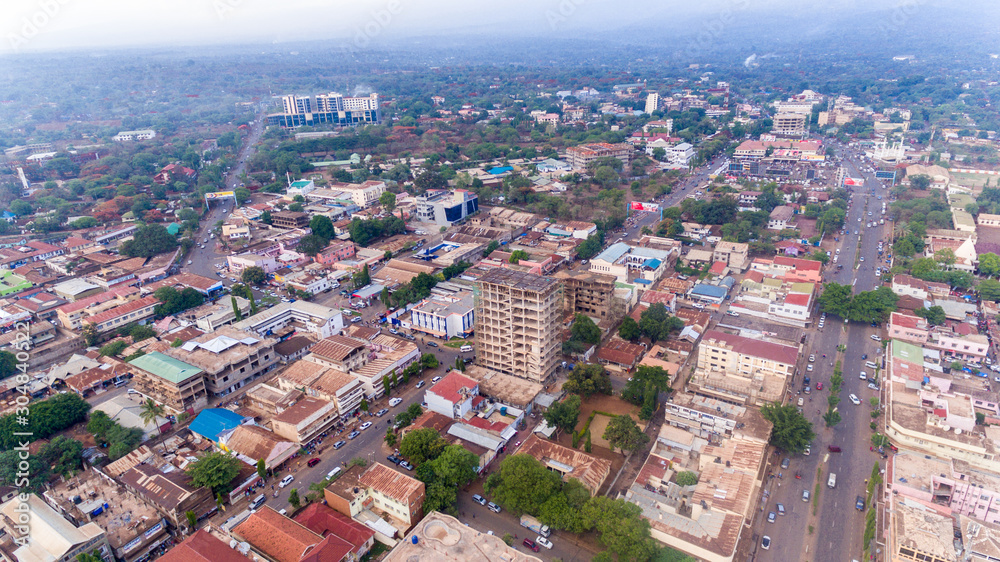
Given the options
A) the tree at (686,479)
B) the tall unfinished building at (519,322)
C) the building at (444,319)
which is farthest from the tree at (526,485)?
the building at (444,319)

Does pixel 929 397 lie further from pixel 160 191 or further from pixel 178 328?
pixel 160 191

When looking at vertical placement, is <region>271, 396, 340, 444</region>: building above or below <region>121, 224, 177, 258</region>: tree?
below

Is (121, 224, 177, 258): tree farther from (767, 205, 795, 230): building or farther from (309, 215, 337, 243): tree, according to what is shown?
(767, 205, 795, 230): building

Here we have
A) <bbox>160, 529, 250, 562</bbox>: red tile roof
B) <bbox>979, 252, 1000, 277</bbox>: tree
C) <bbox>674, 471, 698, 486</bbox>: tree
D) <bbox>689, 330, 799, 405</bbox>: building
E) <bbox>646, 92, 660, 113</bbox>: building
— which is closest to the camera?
<bbox>160, 529, 250, 562</bbox>: red tile roof

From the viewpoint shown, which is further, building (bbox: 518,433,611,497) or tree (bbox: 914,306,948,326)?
tree (bbox: 914,306,948,326)

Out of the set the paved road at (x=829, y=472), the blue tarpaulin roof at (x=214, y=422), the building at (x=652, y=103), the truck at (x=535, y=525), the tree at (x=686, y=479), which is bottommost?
the paved road at (x=829, y=472)

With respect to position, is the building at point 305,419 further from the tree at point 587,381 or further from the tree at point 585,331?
the tree at point 585,331

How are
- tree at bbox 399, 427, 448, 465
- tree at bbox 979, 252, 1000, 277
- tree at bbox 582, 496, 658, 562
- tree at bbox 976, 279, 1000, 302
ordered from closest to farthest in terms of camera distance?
1. tree at bbox 582, 496, 658, 562
2. tree at bbox 399, 427, 448, 465
3. tree at bbox 976, 279, 1000, 302
4. tree at bbox 979, 252, 1000, 277

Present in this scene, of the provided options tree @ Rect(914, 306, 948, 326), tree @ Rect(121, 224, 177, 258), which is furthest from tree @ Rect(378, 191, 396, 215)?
tree @ Rect(914, 306, 948, 326)
